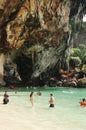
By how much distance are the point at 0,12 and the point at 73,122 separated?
26784 millimetres

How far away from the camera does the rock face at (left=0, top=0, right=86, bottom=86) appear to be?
45.8 metres

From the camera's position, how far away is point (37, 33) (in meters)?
50.4

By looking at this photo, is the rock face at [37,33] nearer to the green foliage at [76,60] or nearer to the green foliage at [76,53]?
the green foliage at [76,60]

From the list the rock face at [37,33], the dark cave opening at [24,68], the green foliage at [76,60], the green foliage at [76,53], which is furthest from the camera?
the green foliage at [76,53]

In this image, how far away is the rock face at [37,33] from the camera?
45.8 m

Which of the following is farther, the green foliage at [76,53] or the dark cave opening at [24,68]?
the green foliage at [76,53]

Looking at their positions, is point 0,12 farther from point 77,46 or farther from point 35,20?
point 77,46

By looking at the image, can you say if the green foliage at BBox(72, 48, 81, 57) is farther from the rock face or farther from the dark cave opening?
the dark cave opening

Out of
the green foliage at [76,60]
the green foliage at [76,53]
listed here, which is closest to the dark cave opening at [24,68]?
the green foliage at [76,60]

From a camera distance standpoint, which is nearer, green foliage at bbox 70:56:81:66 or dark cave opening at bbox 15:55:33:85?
dark cave opening at bbox 15:55:33:85

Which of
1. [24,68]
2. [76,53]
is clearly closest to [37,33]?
[24,68]

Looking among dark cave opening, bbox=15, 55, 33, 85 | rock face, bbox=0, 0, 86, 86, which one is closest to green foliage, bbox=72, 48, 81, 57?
rock face, bbox=0, 0, 86, 86

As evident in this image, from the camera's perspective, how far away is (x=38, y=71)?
2254 inches

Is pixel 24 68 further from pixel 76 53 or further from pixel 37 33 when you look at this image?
pixel 76 53
